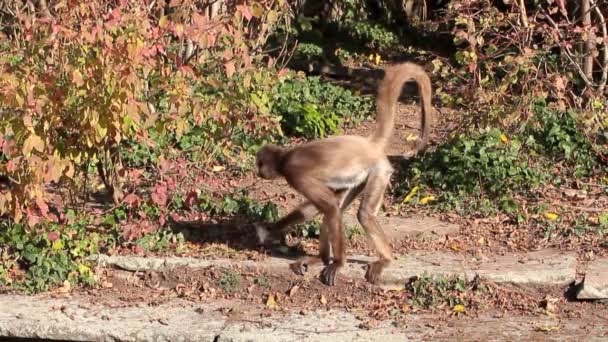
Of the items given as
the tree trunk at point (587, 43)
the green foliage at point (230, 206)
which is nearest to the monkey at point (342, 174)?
the green foliage at point (230, 206)

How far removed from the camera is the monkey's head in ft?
27.5

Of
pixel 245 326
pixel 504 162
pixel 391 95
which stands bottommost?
pixel 245 326

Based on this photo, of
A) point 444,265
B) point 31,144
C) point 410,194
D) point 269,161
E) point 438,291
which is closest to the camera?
point 31,144

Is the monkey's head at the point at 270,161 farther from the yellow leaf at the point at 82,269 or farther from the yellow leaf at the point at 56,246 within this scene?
the yellow leaf at the point at 56,246

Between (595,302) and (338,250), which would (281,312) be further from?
(595,302)

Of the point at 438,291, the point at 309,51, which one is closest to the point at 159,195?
the point at 438,291

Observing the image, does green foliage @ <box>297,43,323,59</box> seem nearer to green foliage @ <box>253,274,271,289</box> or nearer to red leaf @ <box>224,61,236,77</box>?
red leaf @ <box>224,61,236,77</box>

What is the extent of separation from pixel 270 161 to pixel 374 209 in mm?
892

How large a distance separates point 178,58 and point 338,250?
74.5 inches

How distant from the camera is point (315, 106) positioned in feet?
40.9

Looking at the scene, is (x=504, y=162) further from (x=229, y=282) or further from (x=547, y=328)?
(x=229, y=282)

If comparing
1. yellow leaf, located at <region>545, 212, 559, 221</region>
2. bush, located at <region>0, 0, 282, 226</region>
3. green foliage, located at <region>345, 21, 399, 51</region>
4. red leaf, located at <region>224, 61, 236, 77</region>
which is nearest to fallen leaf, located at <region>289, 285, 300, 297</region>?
Result: bush, located at <region>0, 0, 282, 226</region>

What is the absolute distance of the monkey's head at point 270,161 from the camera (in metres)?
8.38

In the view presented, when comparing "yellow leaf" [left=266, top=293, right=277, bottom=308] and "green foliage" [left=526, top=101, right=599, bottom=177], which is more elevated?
"green foliage" [left=526, top=101, right=599, bottom=177]
